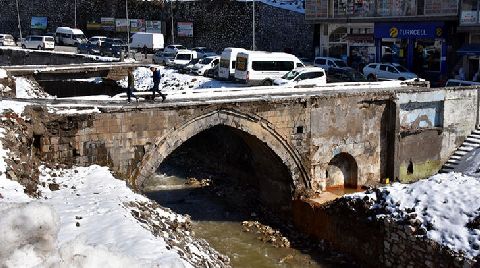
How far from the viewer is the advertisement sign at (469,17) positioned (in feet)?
105

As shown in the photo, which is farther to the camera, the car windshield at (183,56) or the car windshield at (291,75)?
the car windshield at (183,56)

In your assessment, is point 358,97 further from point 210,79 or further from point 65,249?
point 65,249

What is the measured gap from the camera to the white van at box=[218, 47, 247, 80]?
33.1 meters

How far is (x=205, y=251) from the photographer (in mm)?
12766

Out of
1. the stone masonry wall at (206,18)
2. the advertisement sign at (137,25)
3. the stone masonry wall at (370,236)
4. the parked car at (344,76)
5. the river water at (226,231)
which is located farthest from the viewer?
the advertisement sign at (137,25)

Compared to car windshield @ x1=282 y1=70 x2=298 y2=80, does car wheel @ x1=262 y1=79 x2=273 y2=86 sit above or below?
below

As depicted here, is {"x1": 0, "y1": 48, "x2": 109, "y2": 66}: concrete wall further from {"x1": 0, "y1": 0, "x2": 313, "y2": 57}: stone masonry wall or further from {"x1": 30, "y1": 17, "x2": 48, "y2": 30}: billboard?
{"x1": 30, "y1": 17, "x2": 48, "y2": 30}: billboard

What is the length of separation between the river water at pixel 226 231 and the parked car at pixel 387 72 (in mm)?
13013

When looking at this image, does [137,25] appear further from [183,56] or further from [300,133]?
[300,133]

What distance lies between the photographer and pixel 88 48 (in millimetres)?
50781

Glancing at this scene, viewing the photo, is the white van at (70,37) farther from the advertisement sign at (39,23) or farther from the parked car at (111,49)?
the advertisement sign at (39,23)

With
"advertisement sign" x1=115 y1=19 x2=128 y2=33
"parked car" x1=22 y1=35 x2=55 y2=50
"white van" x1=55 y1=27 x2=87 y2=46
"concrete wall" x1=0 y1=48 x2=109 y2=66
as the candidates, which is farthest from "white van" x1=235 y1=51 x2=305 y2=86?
"advertisement sign" x1=115 y1=19 x2=128 y2=33

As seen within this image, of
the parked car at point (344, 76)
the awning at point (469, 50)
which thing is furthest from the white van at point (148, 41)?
the awning at point (469, 50)

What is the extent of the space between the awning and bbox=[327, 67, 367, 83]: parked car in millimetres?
5304
